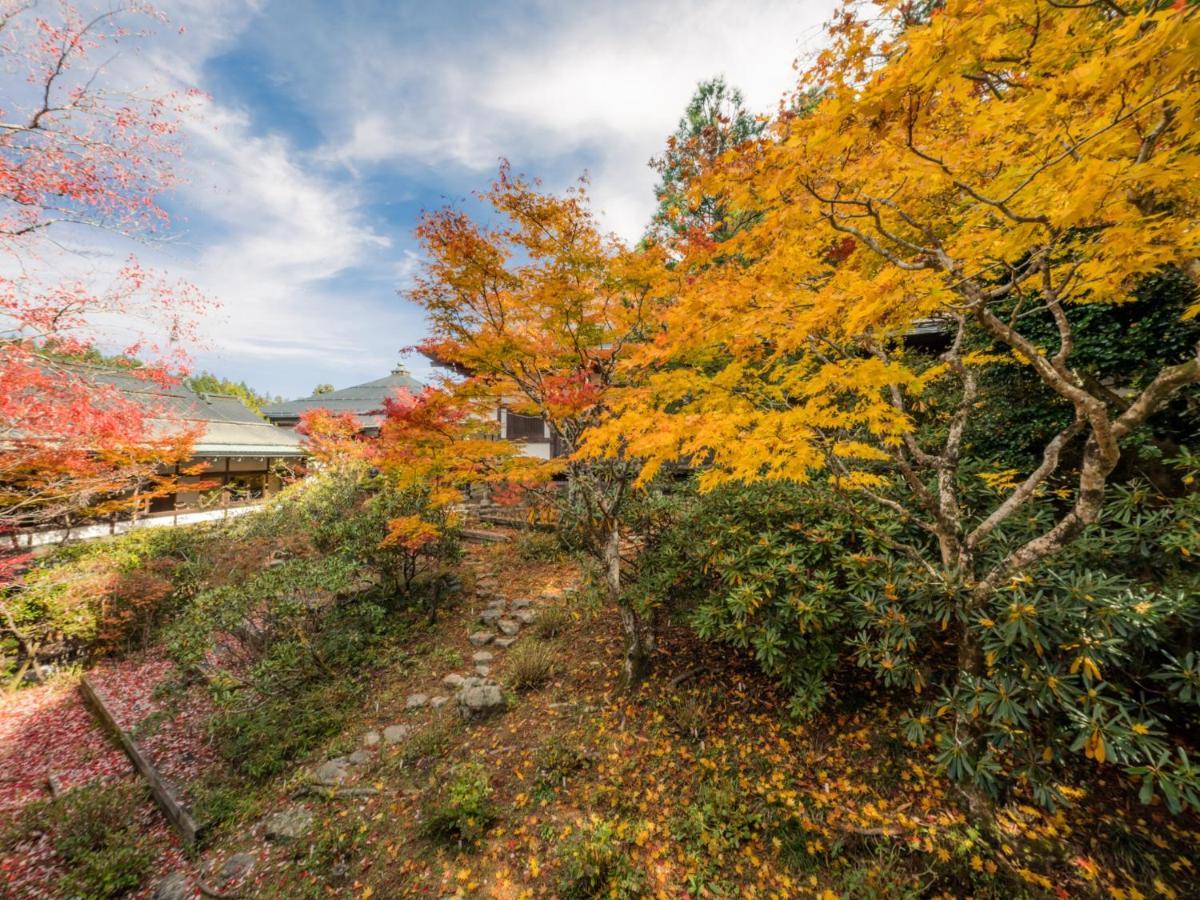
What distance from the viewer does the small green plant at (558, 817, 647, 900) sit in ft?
10.1

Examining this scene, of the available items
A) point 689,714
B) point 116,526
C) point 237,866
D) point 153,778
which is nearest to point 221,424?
point 116,526

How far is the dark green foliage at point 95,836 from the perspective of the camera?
12.7ft

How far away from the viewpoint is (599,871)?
10.3ft

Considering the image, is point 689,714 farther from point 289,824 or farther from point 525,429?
point 525,429

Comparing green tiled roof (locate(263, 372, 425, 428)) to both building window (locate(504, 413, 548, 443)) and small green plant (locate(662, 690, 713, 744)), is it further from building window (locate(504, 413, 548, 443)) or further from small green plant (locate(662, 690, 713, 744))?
small green plant (locate(662, 690, 713, 744))

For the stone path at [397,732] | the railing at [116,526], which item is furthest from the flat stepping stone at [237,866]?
the railing at [116,526]

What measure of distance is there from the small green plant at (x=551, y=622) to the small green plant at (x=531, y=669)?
59cm

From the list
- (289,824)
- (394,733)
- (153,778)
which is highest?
(394,733)

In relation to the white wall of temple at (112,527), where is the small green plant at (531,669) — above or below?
below

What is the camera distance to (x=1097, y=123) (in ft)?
7.60

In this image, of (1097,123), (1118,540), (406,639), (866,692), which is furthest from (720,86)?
(406,639)

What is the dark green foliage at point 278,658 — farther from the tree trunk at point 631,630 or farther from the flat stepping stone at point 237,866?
the tree trunk at point 631,630

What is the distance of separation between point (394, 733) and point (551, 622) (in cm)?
252

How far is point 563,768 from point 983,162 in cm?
638
